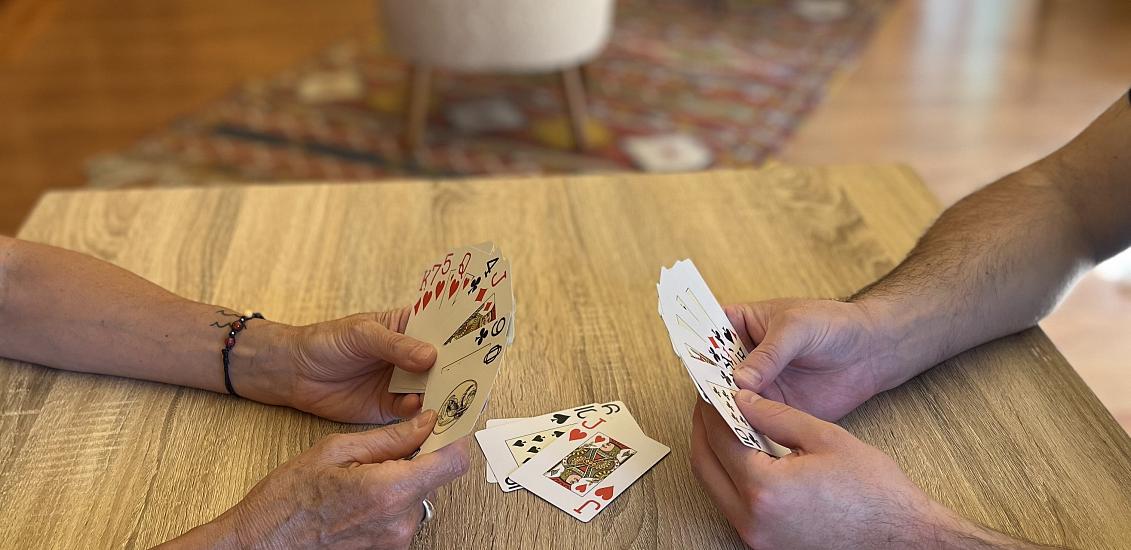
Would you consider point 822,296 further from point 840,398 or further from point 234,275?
point 234,275

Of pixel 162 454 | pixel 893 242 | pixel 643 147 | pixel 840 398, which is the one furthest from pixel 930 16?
pixel 162 454

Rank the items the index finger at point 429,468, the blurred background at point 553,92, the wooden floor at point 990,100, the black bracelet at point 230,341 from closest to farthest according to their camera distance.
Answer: the index finger at point 429,468 → the black bracelet at point 230,341 → the wooden floor at point 990,100 → the blurred background at point 553,92

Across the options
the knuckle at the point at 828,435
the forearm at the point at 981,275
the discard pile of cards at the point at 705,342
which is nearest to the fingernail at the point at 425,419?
the discard pile of cards at the point at 705,342

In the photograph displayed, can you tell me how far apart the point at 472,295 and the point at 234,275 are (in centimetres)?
48

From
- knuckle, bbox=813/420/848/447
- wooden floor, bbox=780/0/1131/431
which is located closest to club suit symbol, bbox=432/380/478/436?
knuckle, bbox=813/420/848/447

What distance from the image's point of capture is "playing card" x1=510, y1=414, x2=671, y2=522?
98cm

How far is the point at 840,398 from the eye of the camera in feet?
3.58

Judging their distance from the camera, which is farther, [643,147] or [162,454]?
[643,147]

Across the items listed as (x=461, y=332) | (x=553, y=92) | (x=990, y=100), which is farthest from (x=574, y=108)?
(x=461, y=332)

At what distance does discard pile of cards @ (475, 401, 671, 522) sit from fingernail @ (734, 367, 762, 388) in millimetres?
111

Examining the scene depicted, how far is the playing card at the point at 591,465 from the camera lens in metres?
0.98

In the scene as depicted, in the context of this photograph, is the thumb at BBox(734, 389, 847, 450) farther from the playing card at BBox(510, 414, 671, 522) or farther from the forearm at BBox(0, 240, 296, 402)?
the forearm at BBox(0, 240, 296, 402)

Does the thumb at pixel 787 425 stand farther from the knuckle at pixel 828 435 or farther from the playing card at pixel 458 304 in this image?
the playing card at pixel 458 304

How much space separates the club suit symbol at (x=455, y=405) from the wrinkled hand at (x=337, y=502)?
0.8 inches
